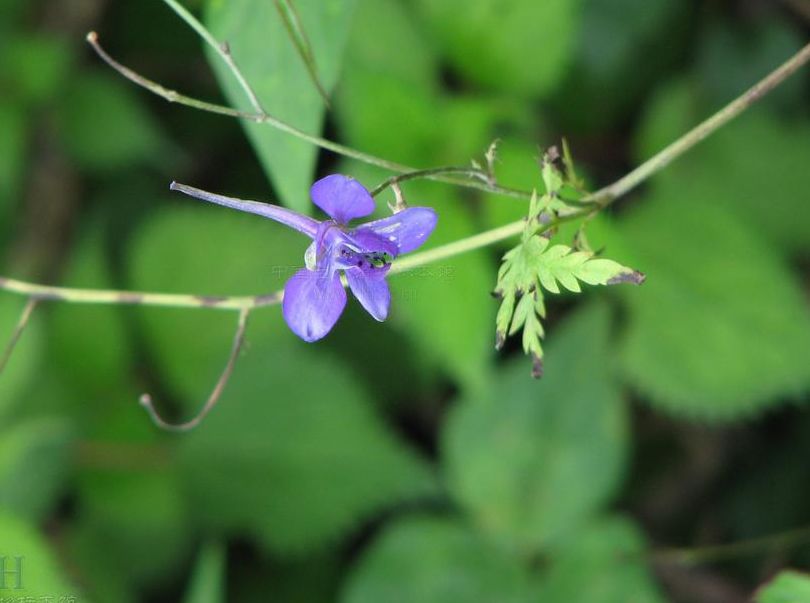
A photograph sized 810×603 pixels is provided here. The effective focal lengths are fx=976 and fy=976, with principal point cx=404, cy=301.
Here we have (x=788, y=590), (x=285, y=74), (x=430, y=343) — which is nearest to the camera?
(x=788, y=590)

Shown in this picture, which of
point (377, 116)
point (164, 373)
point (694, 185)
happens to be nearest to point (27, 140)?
point (164, 373)

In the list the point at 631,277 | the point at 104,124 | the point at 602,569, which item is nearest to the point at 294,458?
the point at 602,569

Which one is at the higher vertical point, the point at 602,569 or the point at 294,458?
the point at 294,458

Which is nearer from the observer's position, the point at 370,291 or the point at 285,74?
the point at 370,291

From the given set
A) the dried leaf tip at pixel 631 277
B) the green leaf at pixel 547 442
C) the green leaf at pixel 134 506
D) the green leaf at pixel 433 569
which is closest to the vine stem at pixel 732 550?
the green leaf at pixel 547 442

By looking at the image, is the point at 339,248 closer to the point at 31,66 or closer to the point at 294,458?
the point at 294,458

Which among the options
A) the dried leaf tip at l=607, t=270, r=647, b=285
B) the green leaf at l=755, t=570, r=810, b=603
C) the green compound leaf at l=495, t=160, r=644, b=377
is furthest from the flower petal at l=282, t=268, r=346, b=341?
the green leaf at l=755, t=570, r=810, b=603

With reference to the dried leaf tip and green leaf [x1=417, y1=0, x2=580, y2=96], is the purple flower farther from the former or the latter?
green leaf [x1=417, y1=0, x2=580, y2=96]
